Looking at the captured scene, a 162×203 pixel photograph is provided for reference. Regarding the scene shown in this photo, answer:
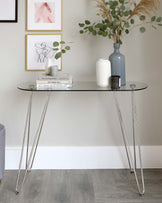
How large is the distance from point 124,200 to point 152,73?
1128 millimetres

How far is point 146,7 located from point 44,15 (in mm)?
857

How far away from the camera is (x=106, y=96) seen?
9.39 feet

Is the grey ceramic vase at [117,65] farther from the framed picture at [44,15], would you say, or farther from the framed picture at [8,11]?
the framed picture at [8,11]

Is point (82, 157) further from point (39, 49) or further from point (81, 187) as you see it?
point (39, 49)

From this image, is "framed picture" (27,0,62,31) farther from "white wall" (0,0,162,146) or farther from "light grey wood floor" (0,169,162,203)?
"light grey wood floor" (0,169,162,203)

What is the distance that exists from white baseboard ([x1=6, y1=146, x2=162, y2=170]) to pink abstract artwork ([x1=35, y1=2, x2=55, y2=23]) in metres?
1.11

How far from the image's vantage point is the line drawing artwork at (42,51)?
2760mm

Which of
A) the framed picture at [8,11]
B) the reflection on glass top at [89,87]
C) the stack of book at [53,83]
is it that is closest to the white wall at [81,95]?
the framed picture at [8,11]

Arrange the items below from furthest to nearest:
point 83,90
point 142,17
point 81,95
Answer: point 81,95 → point 142,17 → point 83,90

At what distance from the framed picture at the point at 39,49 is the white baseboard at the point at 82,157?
737 millimetres

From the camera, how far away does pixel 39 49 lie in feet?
9.07

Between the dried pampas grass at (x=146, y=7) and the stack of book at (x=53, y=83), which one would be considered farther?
the dried pampas grass at (x=146, y=7)

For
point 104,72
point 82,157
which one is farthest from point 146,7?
point 82,157

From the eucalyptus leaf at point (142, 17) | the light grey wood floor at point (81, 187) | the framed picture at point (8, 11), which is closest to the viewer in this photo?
the light grey wood floor at point (81, 187)
